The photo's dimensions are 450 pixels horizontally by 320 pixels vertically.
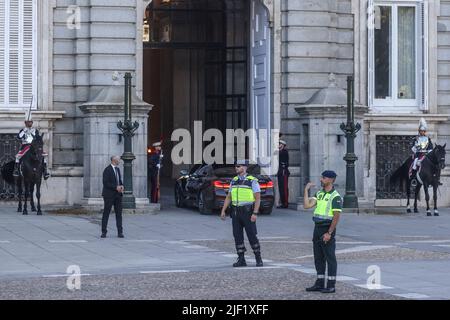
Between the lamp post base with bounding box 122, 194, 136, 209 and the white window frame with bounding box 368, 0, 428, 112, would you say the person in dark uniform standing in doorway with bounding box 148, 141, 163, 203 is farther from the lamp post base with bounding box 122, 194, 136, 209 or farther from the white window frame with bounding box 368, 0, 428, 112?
the white window frame with bounding box 368, 0, 428, 112

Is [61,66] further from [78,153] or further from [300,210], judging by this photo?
[300,210]

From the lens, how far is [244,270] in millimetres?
20578

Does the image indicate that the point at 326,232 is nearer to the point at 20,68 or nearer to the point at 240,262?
the point at 240,262

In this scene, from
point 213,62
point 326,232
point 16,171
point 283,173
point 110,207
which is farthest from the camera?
point 213,62

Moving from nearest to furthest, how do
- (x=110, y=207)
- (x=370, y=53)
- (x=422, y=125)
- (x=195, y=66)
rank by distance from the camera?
(x=110, y=207)
(x=422, y=125)
(x=370, y=53)
(x=195, y=66)

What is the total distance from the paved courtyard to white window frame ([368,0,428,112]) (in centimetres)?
446

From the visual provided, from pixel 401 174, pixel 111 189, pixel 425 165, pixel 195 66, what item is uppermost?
pixel 195 66

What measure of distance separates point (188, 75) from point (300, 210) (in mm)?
17476

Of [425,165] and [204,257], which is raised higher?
[425,165]

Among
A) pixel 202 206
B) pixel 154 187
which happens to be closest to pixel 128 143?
pixel 202 206

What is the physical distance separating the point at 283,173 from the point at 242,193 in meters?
13.4

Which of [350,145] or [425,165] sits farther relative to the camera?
[425,165]

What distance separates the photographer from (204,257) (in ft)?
74.9

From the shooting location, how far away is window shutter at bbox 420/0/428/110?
36438 mm
